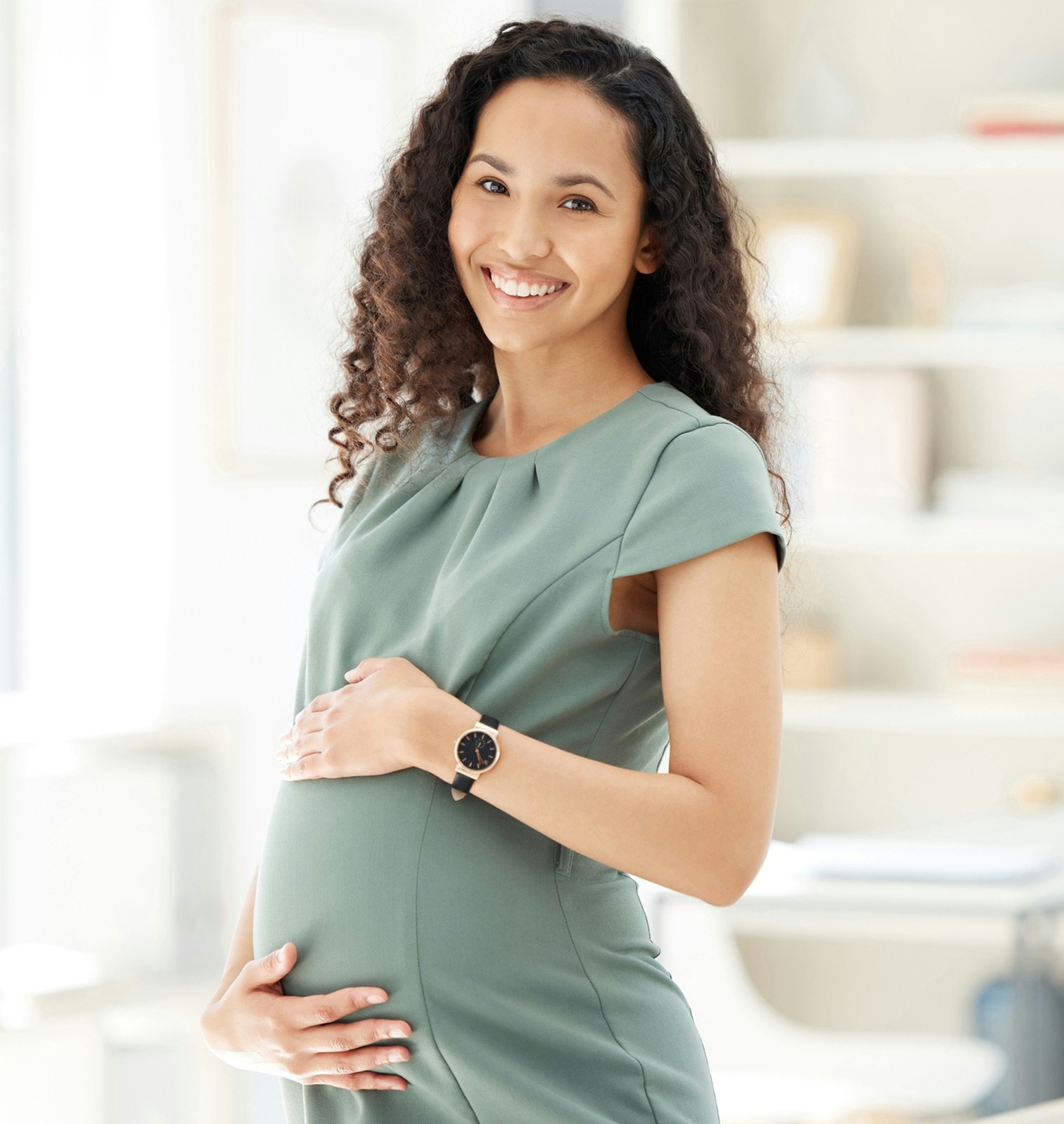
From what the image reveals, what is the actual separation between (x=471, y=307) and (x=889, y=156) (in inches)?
88.2

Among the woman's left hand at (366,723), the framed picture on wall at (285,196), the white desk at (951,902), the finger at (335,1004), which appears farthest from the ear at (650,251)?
the framed picture on wall at (285,196)

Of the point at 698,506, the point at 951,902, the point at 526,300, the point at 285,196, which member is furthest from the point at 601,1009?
the point at 285,196

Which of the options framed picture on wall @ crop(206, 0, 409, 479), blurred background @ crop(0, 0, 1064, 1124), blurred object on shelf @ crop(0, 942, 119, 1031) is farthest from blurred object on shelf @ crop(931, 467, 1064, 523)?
blurred object on shelf @ crop(0, 942, 119, 1031)

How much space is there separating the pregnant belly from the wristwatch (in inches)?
2.9

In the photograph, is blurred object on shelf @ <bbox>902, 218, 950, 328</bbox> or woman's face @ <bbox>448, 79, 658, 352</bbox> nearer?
woman's face @ <bbox>448, 79, 658, 352</bbox>

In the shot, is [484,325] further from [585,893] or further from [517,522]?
[585,893]

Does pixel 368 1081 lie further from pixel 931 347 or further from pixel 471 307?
pixel 931 347

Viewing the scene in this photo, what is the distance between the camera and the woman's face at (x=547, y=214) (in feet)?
3.84

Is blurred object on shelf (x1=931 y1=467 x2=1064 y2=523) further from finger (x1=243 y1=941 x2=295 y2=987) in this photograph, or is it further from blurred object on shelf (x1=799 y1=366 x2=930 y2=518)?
finger (x1=243 y1=941 x2=295 y2=987)

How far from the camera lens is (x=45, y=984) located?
2.58 m

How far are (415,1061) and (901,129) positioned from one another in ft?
9.53

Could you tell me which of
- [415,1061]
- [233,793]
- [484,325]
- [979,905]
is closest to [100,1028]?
[233,793]

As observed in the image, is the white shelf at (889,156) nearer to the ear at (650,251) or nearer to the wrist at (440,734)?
the ear at (650,251)

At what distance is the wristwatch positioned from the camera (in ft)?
3.53
